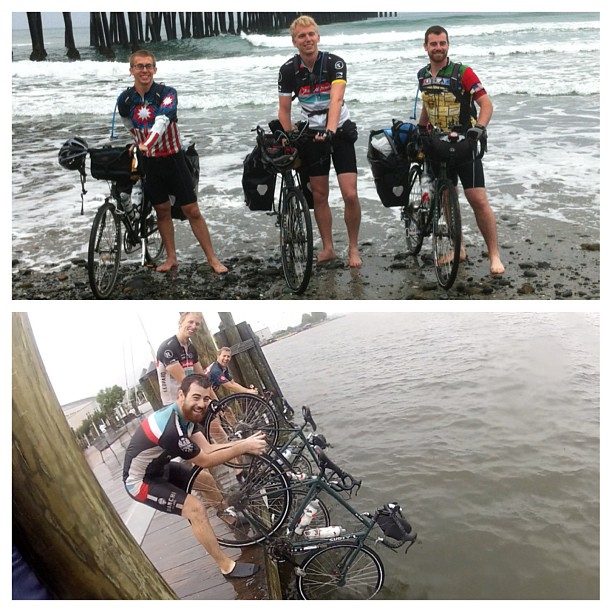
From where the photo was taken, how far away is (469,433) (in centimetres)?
421

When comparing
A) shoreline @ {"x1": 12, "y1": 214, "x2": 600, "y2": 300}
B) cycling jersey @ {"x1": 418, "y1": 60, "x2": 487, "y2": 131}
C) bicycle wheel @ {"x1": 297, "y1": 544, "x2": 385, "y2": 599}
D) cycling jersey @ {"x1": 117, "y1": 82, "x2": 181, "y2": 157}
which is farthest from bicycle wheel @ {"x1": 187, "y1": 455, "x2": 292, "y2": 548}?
cycling jersey @ {"x1": 418, "y1": 60, "x2": 487, "y2": 131}

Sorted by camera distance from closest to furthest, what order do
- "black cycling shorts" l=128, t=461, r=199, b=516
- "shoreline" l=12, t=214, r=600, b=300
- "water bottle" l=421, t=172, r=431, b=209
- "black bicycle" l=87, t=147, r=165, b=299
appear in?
"black cycling shorts" l=128, t=461, r=199, b=516 → "black bicycle" l=87, t=147, r=165, b=299 → "shoreline" l=12, t=214, r=600, b=300 → "water bottle" l=421, t=172, r=431, b=209

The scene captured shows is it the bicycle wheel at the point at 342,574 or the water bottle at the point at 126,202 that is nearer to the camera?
the bicycle wheel at the point at 342,574

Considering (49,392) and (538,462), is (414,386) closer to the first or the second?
(538,462)

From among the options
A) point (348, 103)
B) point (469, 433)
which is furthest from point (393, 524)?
point (348, 103)

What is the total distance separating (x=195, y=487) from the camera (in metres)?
3.80

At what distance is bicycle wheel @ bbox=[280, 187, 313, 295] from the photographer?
14.2 ft

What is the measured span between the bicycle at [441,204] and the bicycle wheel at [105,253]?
84.2 inches

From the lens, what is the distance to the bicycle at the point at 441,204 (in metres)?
4.21

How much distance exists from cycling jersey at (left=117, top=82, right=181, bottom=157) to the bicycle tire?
68.7 inches

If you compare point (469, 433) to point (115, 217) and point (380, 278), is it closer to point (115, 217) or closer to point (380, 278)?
point (380, 278)

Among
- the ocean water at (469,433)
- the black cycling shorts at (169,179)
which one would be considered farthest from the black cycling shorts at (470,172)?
the black cycling shorts at (169,179)

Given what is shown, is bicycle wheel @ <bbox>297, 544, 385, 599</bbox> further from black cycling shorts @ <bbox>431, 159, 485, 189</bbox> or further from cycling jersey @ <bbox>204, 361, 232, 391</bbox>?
black cycling shorts @ <bbox>431, 159, 485, 189</bbox>

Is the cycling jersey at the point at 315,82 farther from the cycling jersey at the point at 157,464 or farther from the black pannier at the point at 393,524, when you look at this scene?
the black pannier at the point at 393,524
